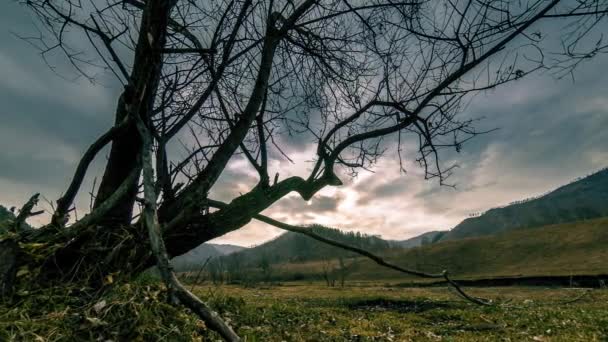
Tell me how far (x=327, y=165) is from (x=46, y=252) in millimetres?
3510

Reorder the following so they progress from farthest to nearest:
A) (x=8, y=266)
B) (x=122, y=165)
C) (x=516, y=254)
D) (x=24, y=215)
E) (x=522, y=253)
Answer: (x=516, y=254) < (x=522, y=253) < (x=122, y=165) < (x=24, y=215) < (x=8, y=266)

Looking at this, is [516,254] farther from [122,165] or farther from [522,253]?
[122,165]

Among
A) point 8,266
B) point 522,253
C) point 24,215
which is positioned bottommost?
point 8,266

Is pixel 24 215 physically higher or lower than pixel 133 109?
lower

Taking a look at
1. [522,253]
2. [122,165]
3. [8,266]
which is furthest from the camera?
[522,253]

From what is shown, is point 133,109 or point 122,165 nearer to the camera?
point 133,109

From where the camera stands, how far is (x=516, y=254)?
92.2m

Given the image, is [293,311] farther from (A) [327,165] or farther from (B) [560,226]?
(B) [560,226]

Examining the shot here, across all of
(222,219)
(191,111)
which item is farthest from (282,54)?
(222,219)

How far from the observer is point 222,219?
4.32 metres

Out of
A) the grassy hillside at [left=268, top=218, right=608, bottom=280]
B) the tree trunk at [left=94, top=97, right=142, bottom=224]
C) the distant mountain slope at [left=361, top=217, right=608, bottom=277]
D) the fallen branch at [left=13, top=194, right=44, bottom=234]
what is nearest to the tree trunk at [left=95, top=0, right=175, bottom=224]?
the tree trunk at [left=94, top=97, right=142, bottom=224]

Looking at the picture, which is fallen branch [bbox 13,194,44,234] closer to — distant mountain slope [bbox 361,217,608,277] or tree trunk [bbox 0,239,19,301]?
tree trunk [bbox 0,239,19,301]

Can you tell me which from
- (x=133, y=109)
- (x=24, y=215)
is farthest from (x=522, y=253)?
(x=24, y=215)

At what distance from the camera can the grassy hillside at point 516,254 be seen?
72750 mm
